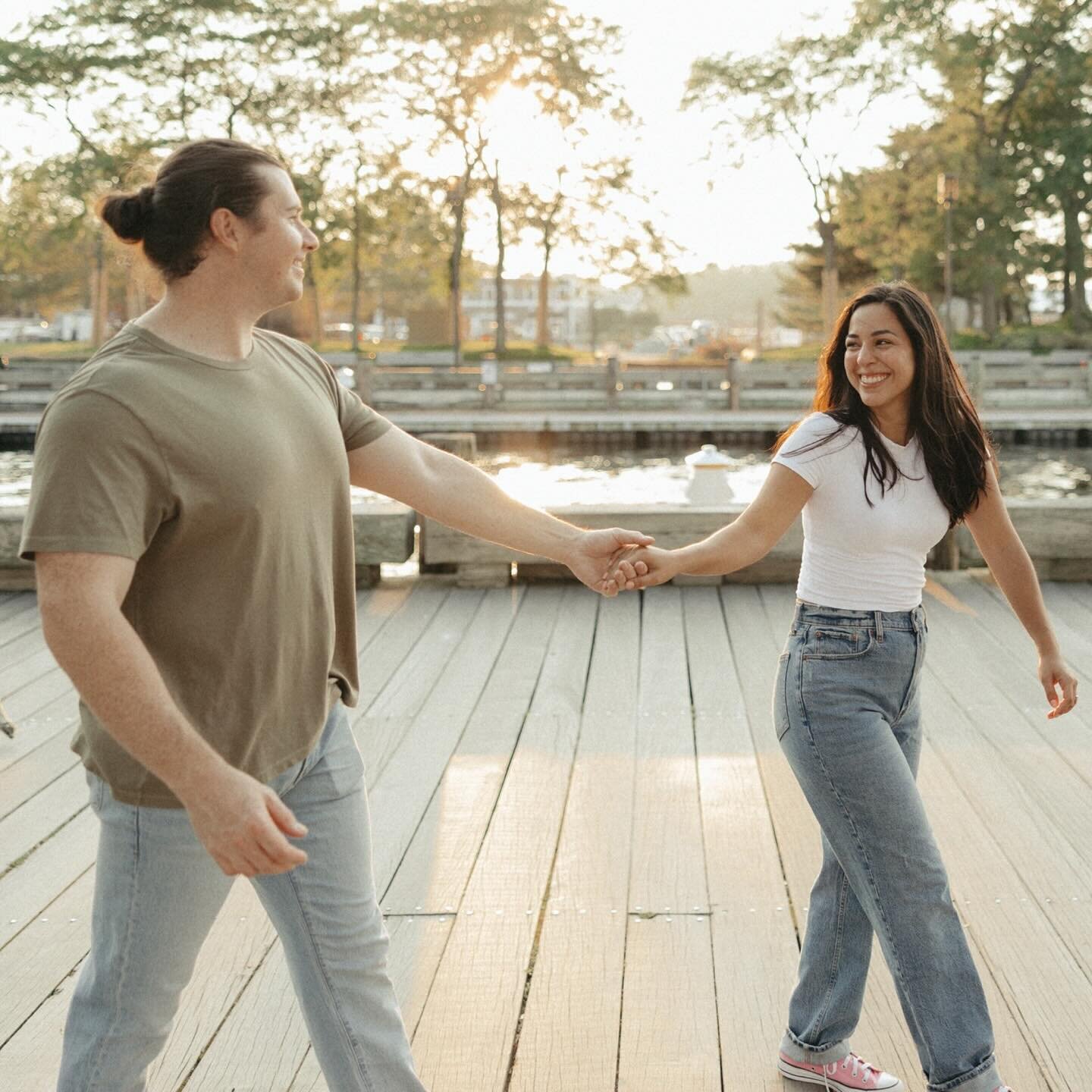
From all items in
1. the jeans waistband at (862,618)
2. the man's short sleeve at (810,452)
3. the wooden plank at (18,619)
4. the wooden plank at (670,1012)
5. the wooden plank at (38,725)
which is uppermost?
the man's short sleeve at (810,452)

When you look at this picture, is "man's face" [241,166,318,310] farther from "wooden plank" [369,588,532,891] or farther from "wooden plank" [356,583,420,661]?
"wooden plank" [356,583,420,661]

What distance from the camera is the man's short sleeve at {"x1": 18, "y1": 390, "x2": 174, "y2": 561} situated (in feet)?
5.59

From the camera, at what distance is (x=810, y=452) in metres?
2.46

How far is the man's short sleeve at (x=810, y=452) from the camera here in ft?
8.05

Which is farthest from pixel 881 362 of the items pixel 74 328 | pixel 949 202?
pixel 74 328

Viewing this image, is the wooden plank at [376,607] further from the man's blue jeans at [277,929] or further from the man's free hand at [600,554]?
the man's blue jeans at [277,929]

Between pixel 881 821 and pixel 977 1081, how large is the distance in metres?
0.45

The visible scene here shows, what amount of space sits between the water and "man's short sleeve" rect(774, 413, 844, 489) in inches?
597

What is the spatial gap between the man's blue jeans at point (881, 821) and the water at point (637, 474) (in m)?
15.2

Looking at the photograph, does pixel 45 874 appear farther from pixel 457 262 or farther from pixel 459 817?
pixel 457 262

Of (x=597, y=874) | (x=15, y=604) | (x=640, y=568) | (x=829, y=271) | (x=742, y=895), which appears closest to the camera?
(x=640, y=568)

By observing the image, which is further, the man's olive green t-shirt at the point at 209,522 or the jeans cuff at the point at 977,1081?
the jeans cuff at the point at 977,1081

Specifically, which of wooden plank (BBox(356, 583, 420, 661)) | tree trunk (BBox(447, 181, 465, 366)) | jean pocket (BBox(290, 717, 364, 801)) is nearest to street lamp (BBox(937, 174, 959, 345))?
tree trunk (BBox(447, 181, 465, 366))

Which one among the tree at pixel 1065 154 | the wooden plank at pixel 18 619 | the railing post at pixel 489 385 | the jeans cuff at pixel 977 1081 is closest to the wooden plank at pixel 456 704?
the jeans cuff at pixel 977 1081
